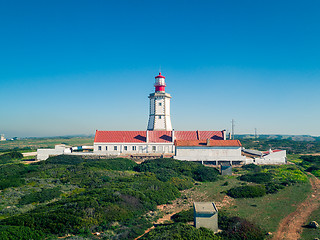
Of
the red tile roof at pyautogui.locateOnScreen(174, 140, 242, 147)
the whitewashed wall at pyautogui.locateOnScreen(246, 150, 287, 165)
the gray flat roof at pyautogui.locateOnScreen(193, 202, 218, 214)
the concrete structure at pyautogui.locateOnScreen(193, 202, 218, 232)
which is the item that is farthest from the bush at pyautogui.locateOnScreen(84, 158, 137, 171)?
the concrete structure at pyautogui.locateOnScreen(193, 202, 218, 232)

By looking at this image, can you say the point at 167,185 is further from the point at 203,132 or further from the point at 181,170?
the point at 203,132

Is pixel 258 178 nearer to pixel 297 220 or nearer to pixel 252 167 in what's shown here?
pixel 252 167

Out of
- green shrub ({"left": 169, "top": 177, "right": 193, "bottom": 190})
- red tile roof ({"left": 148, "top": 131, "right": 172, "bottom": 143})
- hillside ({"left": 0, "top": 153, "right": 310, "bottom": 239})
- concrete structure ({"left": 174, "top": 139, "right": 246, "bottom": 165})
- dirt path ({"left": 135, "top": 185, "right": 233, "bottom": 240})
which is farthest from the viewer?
red tile roof ({"left": 148, "top": 131, "right": 172, "bottom": 143})

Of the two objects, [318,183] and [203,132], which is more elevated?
[203,132]

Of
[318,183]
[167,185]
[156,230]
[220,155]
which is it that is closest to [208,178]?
[167,185]

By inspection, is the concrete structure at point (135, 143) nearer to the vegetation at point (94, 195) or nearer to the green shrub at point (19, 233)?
the vegetation at point (94, 195)

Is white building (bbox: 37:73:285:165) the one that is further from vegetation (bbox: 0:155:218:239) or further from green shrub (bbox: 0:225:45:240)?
green shrub (bbox: 0:225:45:240)

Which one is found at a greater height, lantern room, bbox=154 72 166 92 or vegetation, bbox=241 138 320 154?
lantern room, bbox=154 72 166 92
